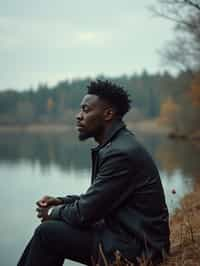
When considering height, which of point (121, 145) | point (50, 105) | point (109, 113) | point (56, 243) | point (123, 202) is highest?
point (109, 113)

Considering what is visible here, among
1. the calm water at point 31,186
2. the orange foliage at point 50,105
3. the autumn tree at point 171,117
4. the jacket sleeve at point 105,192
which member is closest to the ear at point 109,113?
the jacket sleeve at point 105,192

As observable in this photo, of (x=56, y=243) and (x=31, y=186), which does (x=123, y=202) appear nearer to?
(x=56, y=243)

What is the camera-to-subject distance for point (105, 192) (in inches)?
116

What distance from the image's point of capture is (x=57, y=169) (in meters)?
21.5

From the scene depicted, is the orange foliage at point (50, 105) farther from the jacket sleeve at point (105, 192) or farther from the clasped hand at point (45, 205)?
the jacket sleeve at point (105, 192)

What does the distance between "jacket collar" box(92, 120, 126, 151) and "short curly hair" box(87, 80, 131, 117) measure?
9 centimetres

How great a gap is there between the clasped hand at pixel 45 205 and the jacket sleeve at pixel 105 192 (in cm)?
28

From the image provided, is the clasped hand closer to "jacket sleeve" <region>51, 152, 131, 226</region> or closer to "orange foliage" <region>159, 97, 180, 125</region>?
"jacket sleeve" <region>51, 152, 131, 226</region>

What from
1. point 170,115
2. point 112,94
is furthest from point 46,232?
point 170,115

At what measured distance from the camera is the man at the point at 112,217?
295 centimetres

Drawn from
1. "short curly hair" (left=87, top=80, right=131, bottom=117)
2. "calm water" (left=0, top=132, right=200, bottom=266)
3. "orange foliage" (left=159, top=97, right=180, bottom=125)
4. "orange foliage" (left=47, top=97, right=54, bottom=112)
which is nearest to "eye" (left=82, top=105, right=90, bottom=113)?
"short curly hair" (left=87, top=80, right=131, bottom=117)

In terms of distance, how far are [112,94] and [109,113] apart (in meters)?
0.14

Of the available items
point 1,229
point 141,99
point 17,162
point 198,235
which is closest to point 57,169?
point 17,162

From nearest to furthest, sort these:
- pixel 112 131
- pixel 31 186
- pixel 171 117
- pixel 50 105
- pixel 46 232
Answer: pixel 46 232 < pixel 112 131 < pixel 31 186 < pixel 171 117 < pixel 50 105
